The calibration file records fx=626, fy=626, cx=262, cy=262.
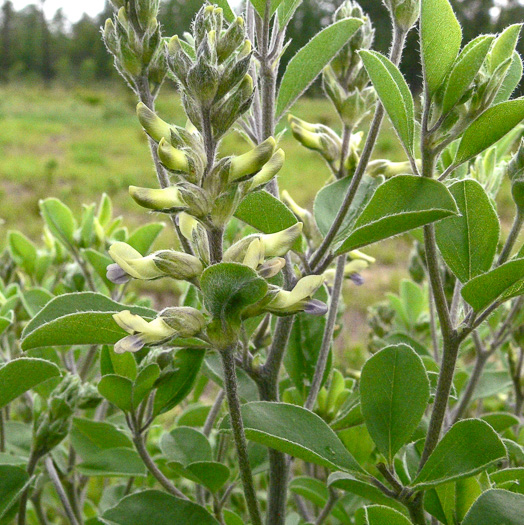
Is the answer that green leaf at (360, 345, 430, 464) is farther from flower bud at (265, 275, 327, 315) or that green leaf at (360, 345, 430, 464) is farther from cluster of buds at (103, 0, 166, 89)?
cluster of buds at (103, 0, 166, 89)

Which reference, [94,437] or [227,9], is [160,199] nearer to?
[227,9]

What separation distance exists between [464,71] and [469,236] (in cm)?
18

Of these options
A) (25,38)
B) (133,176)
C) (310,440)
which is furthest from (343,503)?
(25,38)

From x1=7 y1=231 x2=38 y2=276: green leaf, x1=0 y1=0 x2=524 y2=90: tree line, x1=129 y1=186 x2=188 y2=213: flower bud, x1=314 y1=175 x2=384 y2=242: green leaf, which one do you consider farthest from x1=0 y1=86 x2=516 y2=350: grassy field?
x1=0 y1=0 x2=524 y2=90: tree line

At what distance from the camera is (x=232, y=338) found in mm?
545

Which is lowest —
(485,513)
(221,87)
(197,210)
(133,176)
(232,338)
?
(133,176)

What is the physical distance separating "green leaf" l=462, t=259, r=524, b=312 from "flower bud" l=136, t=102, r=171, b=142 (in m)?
0.31

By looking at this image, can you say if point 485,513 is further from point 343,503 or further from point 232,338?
point 343,503

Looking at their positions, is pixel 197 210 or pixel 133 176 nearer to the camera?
pixel 197 210

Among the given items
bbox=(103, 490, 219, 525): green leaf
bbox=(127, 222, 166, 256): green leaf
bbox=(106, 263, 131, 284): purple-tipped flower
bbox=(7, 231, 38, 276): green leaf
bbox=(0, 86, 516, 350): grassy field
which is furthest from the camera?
bbox=(0, 86, 516, 350): grassy field

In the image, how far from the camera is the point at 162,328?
554 mm

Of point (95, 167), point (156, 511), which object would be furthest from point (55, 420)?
point (95, 167)

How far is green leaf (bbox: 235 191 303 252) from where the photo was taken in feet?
2.14

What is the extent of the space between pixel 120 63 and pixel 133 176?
26.1ft
